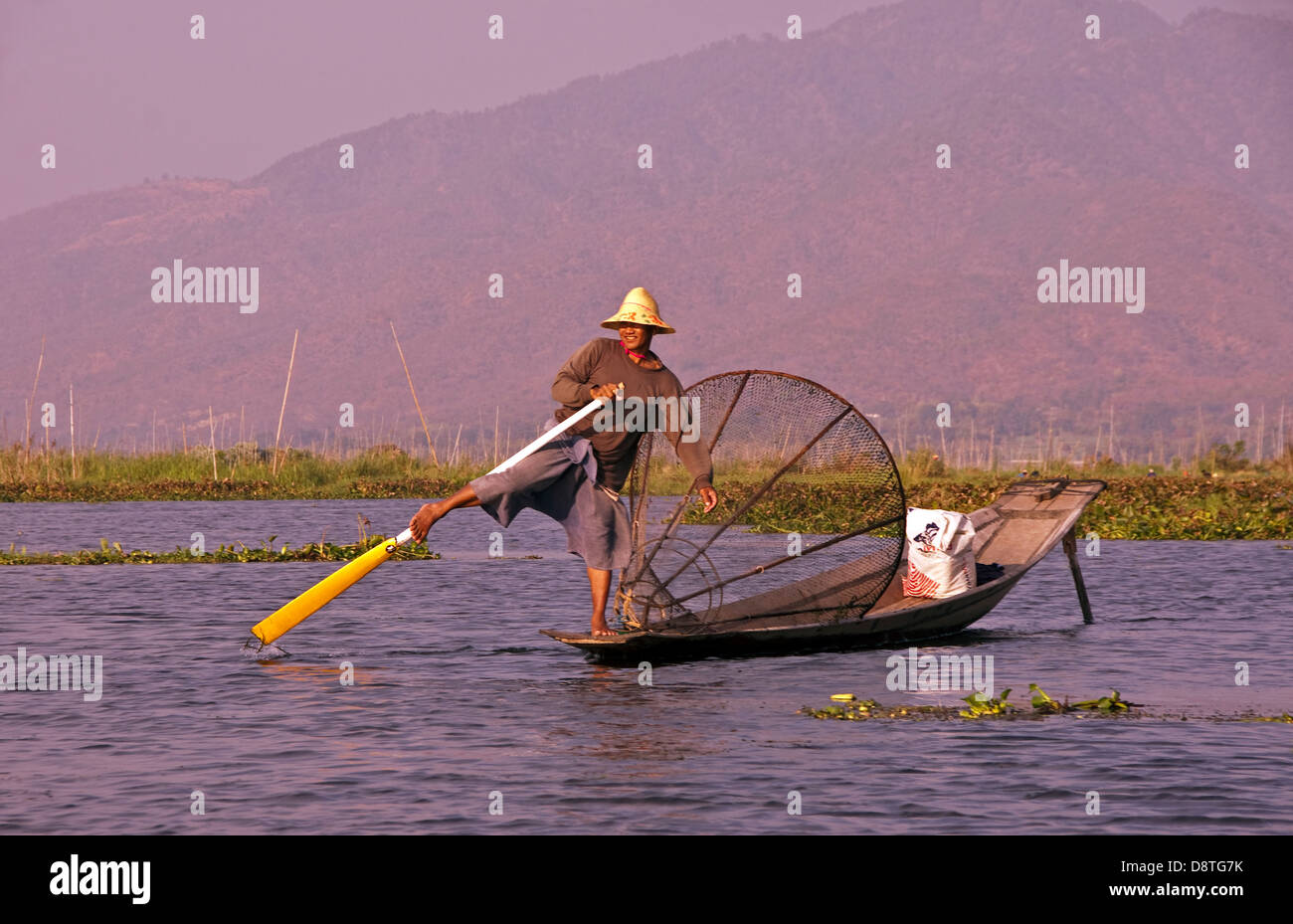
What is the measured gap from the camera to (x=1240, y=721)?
998 centimetres

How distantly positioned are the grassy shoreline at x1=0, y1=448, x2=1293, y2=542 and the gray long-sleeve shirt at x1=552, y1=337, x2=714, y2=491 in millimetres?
10953

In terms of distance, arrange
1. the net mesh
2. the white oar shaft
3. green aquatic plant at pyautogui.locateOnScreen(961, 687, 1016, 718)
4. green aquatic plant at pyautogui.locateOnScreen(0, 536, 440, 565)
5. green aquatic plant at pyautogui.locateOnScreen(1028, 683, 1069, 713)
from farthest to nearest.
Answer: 1. green aquatic plant at pyautogui.locateOnScreen(0, 536, 440, 565)
2. the net mesh
3. the white oar shaft
4. green aquatic plant at pyautogui.locateOnScreen(1028, 683, 1069, 713)
5. green aquatic plant at pyautogui.locateOnScreen(961, 687, 1016, 718)

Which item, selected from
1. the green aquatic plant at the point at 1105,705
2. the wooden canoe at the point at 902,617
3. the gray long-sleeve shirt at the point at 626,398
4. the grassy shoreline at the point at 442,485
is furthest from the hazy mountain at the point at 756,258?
the green aquatic plant at the point at 1105,705

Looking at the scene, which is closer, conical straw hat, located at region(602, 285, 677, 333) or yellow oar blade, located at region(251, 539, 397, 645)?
conical straw hat, located at region(602, 285, 677, 333)

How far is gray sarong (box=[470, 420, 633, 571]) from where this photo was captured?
1153 cm

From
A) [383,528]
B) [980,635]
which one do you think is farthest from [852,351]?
[980,635]

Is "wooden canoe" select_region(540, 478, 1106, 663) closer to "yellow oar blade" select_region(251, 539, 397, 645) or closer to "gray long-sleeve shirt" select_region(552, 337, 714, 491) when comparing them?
"gray long-sleeve shirt" select_region(552, 337, 714, 491)

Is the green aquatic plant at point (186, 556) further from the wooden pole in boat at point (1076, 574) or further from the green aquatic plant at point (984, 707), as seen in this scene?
the green aquatic plant at point (984, 707)

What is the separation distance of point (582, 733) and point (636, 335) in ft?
9.83

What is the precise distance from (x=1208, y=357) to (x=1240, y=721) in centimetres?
10608

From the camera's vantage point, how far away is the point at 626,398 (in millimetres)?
11609

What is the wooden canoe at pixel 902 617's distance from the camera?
37.6 feet

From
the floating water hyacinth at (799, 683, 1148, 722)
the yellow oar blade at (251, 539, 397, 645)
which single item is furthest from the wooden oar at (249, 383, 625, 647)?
the floating water hyacinth at (799, 683, 1148, 722)

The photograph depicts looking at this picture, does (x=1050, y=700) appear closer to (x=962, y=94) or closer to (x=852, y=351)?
(x=852, y=351)
